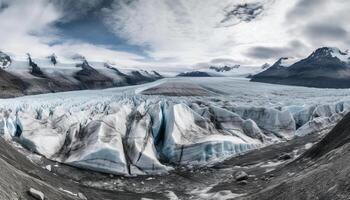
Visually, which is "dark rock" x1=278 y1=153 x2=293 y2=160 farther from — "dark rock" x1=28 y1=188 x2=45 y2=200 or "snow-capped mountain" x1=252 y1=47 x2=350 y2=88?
"snow-capped mountain" x1=252 y1=47 x2=350 y2=88

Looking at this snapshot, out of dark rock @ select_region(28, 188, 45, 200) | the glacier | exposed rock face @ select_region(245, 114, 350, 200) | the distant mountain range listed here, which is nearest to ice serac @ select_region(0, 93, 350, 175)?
the glacier

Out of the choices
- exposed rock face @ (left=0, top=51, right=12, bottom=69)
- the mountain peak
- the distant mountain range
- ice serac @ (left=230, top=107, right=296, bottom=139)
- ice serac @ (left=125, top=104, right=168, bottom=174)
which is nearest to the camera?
ice serac @ (left=125, top=104, right=168, bottom=174)

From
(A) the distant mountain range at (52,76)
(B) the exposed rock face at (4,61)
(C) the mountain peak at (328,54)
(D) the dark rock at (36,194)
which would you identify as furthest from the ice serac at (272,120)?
(B) the exposed rock face at (4,61)

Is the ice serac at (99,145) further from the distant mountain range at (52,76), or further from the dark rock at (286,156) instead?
the distant mountain range at (52,76)

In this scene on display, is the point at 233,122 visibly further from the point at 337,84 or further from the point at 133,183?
the point at 337,84

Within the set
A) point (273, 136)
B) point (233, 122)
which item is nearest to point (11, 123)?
point (233, 122)

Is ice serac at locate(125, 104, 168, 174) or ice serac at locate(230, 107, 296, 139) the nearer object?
ice serac at locate(125, 104, 168, 174)
